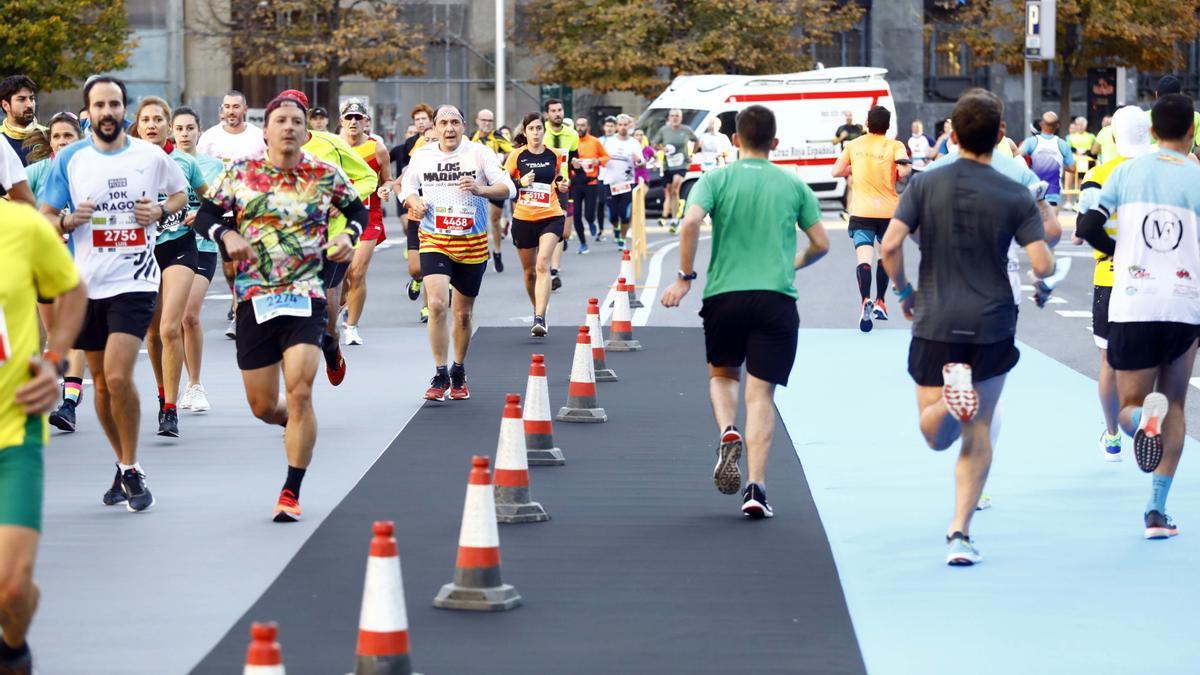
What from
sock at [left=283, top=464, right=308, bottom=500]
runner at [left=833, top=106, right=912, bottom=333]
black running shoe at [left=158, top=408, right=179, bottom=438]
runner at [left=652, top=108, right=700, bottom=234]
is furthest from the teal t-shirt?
runner at [left=652, top=108, right=700, bottom=234]

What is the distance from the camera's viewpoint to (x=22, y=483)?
5254 millimetres

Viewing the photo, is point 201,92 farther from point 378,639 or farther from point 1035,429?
point 378,639

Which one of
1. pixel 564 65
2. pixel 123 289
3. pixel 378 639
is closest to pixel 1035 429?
pixel 123 289

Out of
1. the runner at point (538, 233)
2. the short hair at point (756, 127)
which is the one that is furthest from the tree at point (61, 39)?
the short hair at point (756, 127)

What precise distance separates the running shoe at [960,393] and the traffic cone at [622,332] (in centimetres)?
868

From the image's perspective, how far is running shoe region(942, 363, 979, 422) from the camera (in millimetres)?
7418

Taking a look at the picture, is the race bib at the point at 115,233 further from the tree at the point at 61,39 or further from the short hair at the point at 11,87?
the tree at the point at 61,39

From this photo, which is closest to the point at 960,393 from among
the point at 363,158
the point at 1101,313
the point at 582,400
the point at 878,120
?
the point at 1101,313

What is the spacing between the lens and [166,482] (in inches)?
388

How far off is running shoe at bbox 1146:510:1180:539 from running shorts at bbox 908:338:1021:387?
1139 mm

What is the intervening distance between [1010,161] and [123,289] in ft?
13.7

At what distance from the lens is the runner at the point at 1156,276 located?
8078mm

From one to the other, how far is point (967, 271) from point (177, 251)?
16.6ft

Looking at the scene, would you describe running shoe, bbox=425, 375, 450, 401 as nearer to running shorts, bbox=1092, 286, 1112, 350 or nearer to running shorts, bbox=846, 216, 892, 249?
running shorts, bbox=1092, 286, 1112, 350
